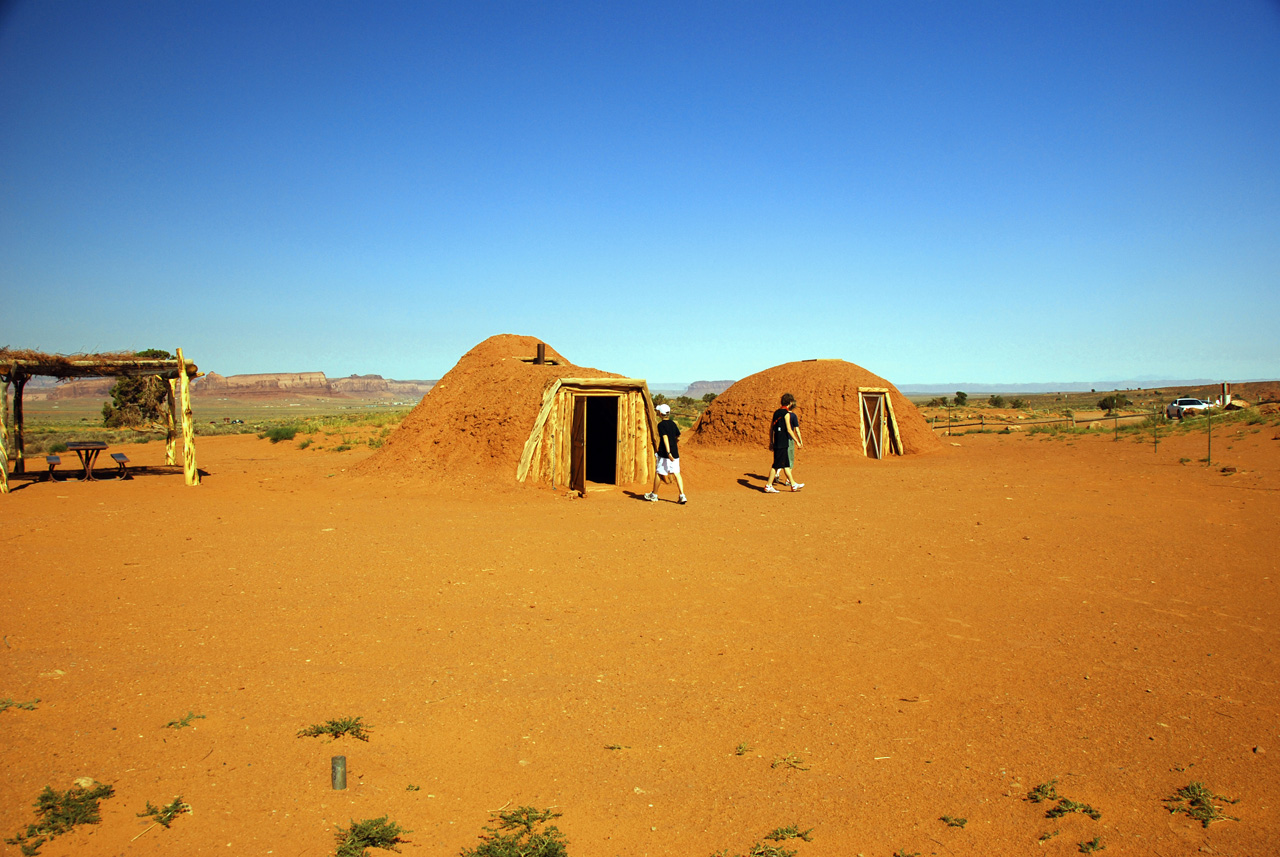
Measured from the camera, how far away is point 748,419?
21.7m

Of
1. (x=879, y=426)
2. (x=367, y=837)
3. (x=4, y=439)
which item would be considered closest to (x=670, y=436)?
(x=367, y=837)

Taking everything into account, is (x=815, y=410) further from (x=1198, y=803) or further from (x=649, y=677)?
(x=1198, y=803)

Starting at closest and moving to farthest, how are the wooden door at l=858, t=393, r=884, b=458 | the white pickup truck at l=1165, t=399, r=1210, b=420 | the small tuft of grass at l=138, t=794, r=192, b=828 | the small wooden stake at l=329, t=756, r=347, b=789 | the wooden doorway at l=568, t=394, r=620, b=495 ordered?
the small tuft of grass at l=138, t=794, r=192, b=828 → the small wooden stake at l=329, t=756, r=347, b=789 → the wooden doorway at l=568, t=394, r=620, b=495 → the wooden door at l=858, t=393, r=884, b=458 → the white pickup truck at l=1165, t=399, r=1210, b=420

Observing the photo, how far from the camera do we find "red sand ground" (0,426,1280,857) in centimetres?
362

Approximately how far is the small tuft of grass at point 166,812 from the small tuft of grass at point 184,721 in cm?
79

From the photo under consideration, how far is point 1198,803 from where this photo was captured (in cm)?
371

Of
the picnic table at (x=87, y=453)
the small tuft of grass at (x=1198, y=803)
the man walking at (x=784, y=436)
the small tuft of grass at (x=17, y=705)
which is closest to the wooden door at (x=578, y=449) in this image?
the man walking at (x=784, y=436)

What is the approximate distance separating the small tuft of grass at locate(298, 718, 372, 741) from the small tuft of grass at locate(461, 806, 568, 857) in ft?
3.72

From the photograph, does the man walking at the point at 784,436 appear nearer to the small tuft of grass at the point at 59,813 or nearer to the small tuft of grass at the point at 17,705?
the small tuft of grass at the point at 17,705

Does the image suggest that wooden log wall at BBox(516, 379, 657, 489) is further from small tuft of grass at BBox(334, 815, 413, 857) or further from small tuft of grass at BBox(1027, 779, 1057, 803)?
small tuft of grass at BBox(1027, 779, 1057, 803)

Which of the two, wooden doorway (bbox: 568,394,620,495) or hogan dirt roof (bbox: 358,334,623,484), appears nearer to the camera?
hogan dirt roof (bbox: 358,334,623,484)

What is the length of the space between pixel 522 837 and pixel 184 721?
7.52ft

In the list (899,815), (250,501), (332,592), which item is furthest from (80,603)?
(899,815)

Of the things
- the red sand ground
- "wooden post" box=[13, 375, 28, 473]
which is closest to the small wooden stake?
the red sand ground
